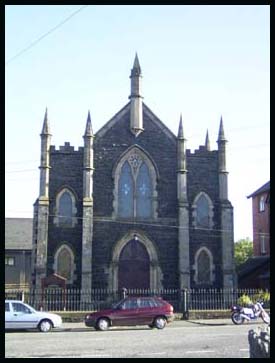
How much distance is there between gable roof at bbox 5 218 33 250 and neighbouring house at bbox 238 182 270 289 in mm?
19039

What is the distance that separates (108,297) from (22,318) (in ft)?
33.3

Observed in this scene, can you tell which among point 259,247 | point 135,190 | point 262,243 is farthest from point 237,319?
point 259,247

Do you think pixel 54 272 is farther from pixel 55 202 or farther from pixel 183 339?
pixel 183 339

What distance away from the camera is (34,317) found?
77.2ft

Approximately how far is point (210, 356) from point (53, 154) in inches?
942

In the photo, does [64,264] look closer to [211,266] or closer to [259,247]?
[211,266]

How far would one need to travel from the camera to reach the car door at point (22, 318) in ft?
76.5

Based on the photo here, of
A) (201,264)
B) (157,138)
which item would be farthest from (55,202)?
(201,264)

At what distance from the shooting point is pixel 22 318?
23.4 metres

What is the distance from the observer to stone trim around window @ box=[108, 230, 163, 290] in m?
34.3

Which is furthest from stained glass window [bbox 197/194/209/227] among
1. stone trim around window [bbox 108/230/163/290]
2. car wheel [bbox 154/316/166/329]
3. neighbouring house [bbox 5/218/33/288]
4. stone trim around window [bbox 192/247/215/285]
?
neighbouring house [bbox 5/218/33/288]

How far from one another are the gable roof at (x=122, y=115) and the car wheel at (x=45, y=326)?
15593mm

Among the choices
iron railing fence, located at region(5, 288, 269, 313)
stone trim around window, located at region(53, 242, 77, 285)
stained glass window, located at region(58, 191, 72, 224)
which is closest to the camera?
iron railing fence, located at region(5, 288, 269, 313)

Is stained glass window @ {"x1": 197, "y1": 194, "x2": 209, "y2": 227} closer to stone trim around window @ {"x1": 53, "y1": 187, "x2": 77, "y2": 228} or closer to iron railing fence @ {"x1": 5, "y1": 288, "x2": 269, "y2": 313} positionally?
iron railing fence @ {"x1": 5, "y1": 288, "x2": 269, "y2": 313}
